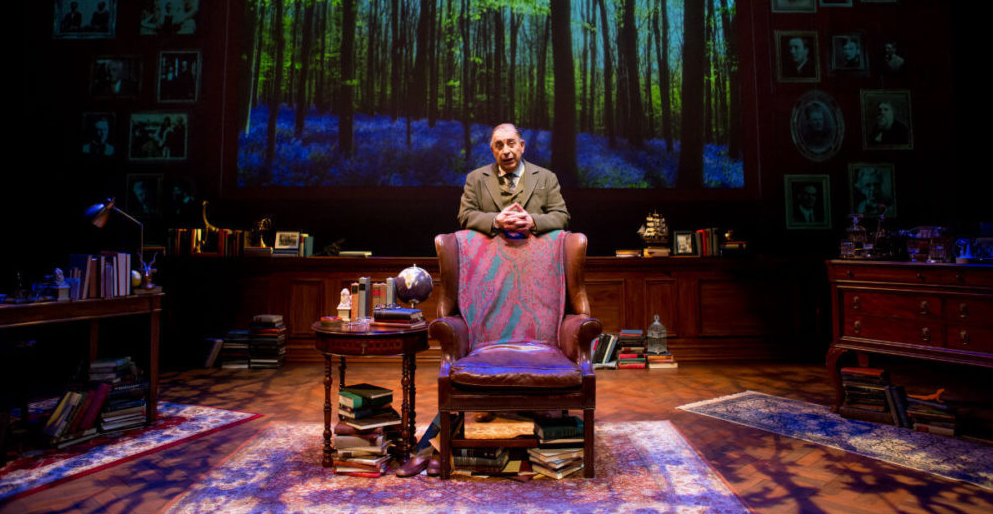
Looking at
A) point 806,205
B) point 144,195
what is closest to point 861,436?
point 806,205

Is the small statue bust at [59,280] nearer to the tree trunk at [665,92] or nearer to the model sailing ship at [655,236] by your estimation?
the model sailing ship at [655,236]

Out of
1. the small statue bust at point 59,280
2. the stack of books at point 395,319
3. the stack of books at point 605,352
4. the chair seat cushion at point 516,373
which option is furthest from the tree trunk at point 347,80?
the chair seat cushion at point 516,373

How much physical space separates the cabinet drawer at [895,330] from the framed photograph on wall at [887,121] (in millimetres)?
3205

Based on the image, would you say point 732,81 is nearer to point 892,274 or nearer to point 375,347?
point 892,274

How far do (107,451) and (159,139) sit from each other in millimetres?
4064

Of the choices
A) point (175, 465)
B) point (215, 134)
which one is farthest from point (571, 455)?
point (215, 134)

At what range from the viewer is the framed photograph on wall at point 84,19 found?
552 cm

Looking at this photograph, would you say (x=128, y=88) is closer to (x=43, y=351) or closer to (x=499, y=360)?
(x=43, y=351)

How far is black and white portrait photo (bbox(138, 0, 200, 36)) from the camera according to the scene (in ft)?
18.2

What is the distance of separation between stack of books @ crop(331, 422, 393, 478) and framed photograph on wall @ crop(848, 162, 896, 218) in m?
5.52

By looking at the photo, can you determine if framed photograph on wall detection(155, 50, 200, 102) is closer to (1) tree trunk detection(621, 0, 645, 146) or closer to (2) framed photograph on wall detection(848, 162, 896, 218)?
(1) tree trunk detection(621, 0, 645, 146)

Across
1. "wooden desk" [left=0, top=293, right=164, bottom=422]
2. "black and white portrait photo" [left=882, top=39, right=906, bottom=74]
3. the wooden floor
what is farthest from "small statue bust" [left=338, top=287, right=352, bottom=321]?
"black and white portrait photo" [left=882, top=39, right=906, bottom=74]

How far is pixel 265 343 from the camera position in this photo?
15.8ft

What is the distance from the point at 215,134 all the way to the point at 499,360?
473 centimetres
